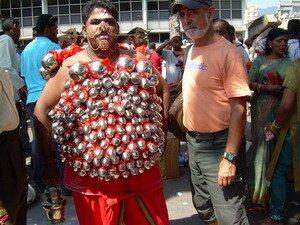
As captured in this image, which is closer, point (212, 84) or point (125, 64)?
point (125, 64)

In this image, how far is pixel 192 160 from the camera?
304 centimetres

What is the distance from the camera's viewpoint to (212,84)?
268 cm

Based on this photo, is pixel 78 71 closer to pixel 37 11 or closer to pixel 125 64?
pixel 125 64

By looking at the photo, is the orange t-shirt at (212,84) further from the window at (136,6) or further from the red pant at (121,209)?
the window at (136,6)

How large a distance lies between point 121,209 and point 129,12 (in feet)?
119

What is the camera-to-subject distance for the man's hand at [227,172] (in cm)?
263

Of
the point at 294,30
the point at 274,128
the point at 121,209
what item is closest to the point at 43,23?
the point at 274,128

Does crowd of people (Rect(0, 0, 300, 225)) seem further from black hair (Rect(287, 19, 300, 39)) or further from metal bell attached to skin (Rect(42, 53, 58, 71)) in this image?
black hair (Rect(287, 19, 300, 39))

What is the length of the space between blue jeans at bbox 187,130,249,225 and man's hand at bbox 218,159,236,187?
0.12 meters

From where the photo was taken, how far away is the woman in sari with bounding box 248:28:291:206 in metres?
3.78

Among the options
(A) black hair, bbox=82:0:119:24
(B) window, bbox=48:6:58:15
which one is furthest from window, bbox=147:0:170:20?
(A) black hair, bbox=82:0:119:24

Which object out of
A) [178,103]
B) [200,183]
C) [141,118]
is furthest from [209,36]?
[200,183]

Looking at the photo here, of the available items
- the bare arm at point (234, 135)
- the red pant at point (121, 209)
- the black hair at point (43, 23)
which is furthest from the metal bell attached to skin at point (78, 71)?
the black hair at point (43, 23)

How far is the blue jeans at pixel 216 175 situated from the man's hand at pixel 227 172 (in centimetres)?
12
